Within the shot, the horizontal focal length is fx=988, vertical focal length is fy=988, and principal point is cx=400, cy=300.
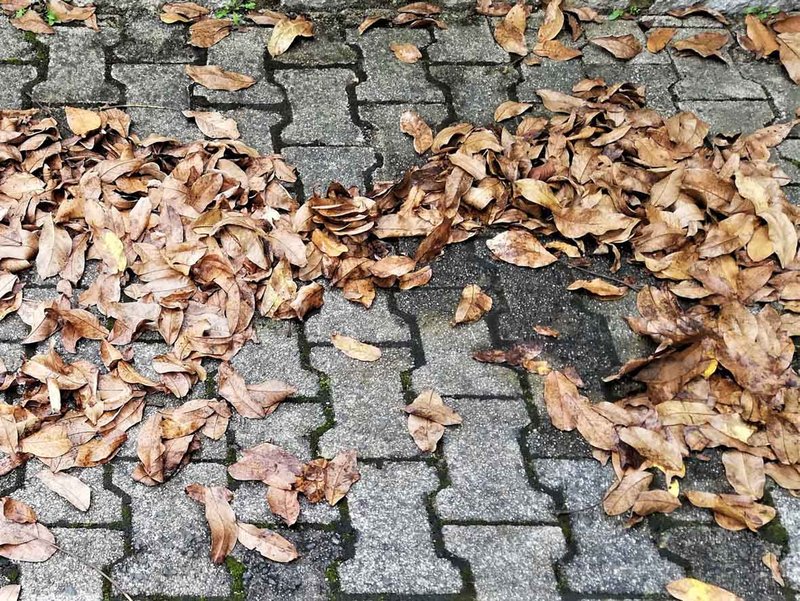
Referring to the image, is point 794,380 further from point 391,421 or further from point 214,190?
point 214,190

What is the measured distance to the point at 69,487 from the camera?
247 centimetres

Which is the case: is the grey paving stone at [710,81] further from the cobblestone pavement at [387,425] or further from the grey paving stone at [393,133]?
the grey paving stone at [393,133]

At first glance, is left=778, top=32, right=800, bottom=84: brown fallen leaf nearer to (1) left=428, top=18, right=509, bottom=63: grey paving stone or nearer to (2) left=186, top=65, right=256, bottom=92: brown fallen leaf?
(1) left=428, top=18, right=509, bottom=63: grey paving stone

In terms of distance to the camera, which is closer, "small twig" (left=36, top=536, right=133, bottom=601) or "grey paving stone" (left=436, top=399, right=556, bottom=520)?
"small twig" (left=36, top=536, right=133, bottom=601)

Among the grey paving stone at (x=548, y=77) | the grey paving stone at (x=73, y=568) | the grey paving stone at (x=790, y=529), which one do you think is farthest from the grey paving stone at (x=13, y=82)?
the grey paving stone at (x=790, y=529)

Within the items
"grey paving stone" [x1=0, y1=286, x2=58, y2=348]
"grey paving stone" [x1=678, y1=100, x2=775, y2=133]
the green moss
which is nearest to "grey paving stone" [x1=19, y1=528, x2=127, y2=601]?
the green moss

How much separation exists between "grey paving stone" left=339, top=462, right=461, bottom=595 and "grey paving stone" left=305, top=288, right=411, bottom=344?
1.43ft

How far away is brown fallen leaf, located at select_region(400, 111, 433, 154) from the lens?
3.37 metres

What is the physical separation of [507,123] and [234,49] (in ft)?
3.45

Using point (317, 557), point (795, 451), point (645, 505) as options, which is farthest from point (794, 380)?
point (317, 557)

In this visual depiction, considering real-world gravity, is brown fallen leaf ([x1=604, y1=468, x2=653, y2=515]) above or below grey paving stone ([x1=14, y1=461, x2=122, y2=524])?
above

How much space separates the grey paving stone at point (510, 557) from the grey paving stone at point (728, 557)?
0.30 m

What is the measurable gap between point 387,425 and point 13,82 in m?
1.87

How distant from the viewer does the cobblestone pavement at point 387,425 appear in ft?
7.80
